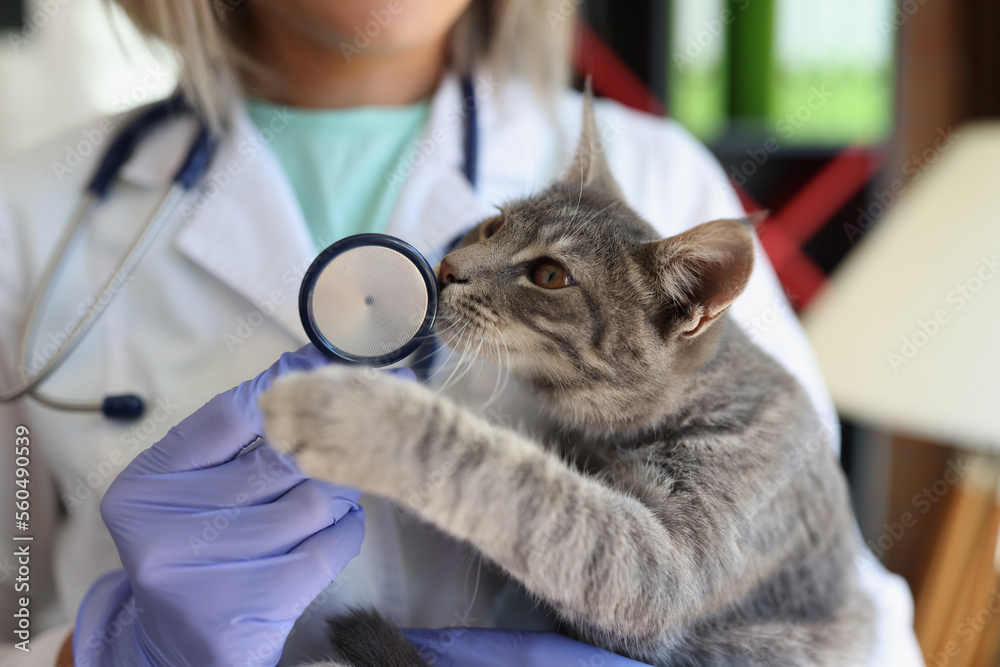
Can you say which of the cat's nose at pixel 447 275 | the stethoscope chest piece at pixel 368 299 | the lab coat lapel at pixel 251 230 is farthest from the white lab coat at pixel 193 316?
the stethoscope chest piece at pixel 368 299

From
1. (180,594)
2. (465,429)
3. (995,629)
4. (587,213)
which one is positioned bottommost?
(995,629)

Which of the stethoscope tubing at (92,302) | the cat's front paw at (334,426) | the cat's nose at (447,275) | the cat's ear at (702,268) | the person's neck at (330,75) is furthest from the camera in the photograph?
the person's neck at (330,75)

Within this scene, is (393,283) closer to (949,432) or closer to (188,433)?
(188,433)

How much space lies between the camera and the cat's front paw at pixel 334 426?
0.70 m

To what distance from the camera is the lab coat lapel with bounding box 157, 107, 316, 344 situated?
→ 114cm

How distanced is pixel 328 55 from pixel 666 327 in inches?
35.6

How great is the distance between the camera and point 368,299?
78 cm

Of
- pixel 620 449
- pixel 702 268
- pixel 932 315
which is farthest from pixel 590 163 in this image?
pixel 932 315

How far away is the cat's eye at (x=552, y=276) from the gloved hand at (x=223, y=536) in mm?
349

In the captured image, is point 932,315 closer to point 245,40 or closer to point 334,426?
point 334,426

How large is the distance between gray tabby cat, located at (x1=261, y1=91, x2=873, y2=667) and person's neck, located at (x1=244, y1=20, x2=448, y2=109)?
1.65ft

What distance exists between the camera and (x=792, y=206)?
2785mm

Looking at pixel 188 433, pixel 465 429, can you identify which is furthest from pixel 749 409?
pixel 188 433

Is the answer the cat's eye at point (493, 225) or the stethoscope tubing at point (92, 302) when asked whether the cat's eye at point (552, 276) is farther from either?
the stethoscope tubing at point (92, 302)
